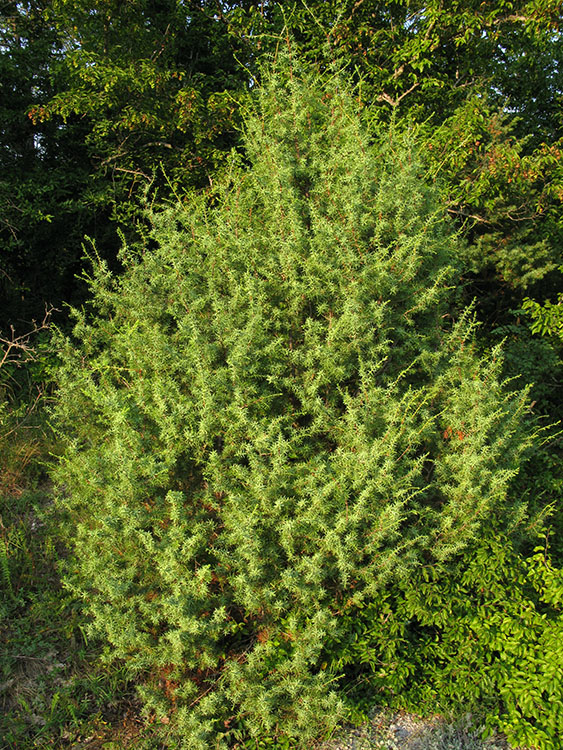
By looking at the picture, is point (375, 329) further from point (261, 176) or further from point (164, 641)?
point (164, 641)

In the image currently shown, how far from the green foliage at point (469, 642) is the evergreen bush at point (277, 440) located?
0.14m

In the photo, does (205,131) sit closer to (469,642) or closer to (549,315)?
(549,315)

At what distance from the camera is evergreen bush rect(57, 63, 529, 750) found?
118 inches

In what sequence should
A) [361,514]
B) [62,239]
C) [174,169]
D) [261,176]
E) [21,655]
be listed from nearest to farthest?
[361,514], [21,655], [261,176], [174,169], [62,239]

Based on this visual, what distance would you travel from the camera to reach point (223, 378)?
11.1ft

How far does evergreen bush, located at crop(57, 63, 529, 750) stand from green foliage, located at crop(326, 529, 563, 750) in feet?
0.45

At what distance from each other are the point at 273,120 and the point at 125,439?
291 cm

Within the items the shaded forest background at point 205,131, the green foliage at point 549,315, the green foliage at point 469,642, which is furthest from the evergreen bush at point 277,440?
the green foliage at point 549,315

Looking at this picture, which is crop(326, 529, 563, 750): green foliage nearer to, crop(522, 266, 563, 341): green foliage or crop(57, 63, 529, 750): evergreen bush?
crop(57, 63, 529, 750): evergreen bush

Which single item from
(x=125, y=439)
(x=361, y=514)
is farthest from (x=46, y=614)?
(x=361, y=514)

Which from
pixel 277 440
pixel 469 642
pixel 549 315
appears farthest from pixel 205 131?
pixel 469 642

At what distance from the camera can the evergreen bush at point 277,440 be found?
2988 millimetres

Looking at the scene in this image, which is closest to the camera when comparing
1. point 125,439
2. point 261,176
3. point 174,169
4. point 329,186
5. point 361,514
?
point 361,514

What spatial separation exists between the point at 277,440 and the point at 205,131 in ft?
16.5
